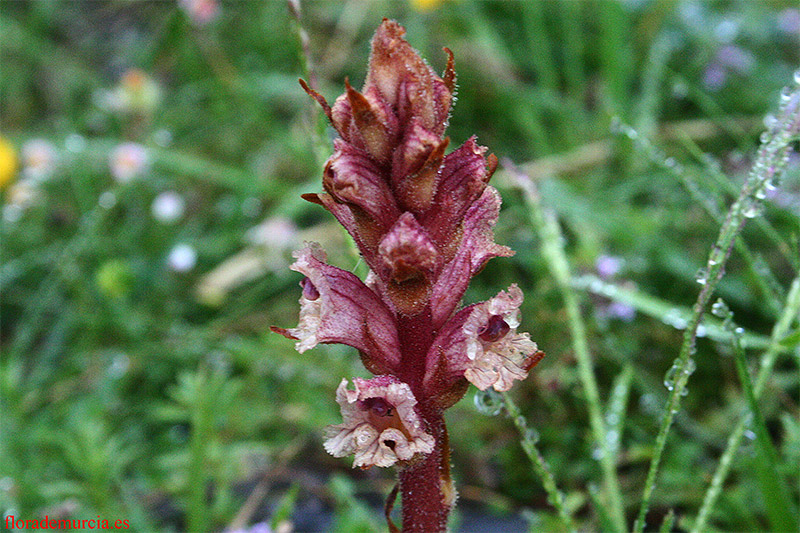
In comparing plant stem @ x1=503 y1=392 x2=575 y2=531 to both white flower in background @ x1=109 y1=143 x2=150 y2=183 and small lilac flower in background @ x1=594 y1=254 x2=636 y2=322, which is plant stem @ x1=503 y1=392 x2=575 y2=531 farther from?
white flower in background @ x1=109 y1=143 x2=150 y2=183

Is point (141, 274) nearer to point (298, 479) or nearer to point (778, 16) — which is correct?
point (298, 479)

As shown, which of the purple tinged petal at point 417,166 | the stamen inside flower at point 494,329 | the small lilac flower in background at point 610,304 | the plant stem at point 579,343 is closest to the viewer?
the purple tinged petal at point 417,166

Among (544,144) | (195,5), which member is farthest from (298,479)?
(195,5)

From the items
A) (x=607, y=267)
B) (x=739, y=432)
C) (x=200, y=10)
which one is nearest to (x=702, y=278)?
(x=739, y=432)

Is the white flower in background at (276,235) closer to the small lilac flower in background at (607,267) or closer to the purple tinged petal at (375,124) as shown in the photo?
the small lilac flower in background at (607,267)

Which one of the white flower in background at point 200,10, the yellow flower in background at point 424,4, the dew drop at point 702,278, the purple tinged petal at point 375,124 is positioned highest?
the yellow flower in background at point 424,4

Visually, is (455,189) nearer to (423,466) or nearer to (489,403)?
(423,466)

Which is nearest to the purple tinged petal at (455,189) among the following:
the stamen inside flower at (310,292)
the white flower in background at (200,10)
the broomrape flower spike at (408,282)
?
the broomrape flower spike at (408,282)
